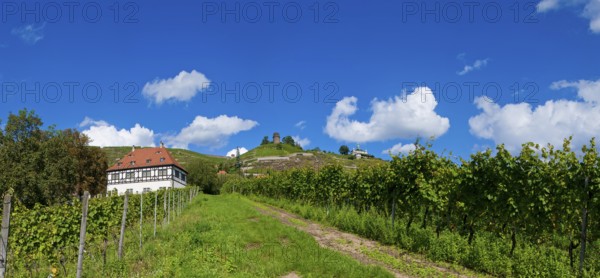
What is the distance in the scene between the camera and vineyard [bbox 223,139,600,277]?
8938mm

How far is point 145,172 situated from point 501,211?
68.7m

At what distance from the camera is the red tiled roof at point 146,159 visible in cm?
6950

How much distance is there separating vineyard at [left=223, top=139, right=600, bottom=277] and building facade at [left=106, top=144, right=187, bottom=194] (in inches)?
2282

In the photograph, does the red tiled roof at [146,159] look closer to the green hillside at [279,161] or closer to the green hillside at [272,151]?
the green hillside at [279,161]

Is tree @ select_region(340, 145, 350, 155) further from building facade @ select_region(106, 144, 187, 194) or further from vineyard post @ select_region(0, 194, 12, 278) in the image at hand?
vineyard post @ select_region(0, 194, 12, 278)

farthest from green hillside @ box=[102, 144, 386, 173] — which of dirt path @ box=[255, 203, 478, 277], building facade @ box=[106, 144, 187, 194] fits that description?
dirt path @ box=[255, 203, 478, 277]

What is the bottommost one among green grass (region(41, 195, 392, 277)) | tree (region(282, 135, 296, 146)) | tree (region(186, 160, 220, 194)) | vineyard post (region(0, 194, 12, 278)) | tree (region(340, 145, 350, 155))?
green grass (region(41, 195, 392, 277))

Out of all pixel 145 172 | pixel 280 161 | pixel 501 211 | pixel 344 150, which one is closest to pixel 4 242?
pixel 501 211

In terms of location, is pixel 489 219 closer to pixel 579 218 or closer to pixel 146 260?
pixel 579 218

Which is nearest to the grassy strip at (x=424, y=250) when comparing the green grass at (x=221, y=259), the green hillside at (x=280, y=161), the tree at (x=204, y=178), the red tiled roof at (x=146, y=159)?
the green grass at (x=221, y=259)

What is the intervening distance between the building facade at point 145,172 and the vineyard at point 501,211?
57951mm

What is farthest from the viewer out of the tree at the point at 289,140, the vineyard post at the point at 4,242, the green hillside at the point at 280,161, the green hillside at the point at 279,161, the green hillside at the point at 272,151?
the tree at the point at 289,140

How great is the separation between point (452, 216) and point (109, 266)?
10849mm

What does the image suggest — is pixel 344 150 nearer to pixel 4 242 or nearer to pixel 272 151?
pixel 272 151
